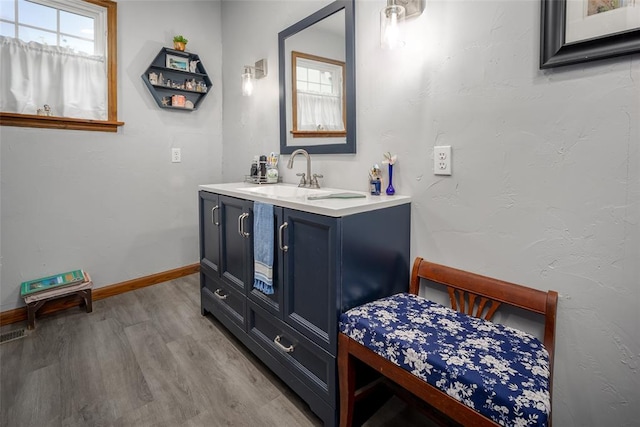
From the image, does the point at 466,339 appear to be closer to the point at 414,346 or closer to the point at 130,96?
the point at 414,346

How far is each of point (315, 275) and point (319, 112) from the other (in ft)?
3.65

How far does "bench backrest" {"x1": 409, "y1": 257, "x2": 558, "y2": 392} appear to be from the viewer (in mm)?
1145

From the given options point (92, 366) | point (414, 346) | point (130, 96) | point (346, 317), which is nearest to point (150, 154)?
point (130, 96)

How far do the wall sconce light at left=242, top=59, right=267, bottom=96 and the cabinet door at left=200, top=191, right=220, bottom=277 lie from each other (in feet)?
3.02

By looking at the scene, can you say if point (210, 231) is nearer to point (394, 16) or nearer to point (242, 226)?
point (242, 226)

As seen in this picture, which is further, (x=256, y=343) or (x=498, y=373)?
(x=256, y=343)

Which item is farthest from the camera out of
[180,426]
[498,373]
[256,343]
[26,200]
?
[26,200]

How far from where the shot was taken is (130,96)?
2.66 m

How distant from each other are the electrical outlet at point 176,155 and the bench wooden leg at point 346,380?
2.34 m

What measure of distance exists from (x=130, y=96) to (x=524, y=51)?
8.82ft

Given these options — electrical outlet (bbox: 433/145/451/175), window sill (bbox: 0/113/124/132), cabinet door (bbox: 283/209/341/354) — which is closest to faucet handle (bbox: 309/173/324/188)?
cabinet door (bbox: 283/209/341/354)

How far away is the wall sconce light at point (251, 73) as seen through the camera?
2.54 meters

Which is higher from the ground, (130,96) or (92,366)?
(130,96)

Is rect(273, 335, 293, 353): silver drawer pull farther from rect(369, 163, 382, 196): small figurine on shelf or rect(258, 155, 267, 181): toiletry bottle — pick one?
rect(258, 155, 267, 181): toiletry bottle
